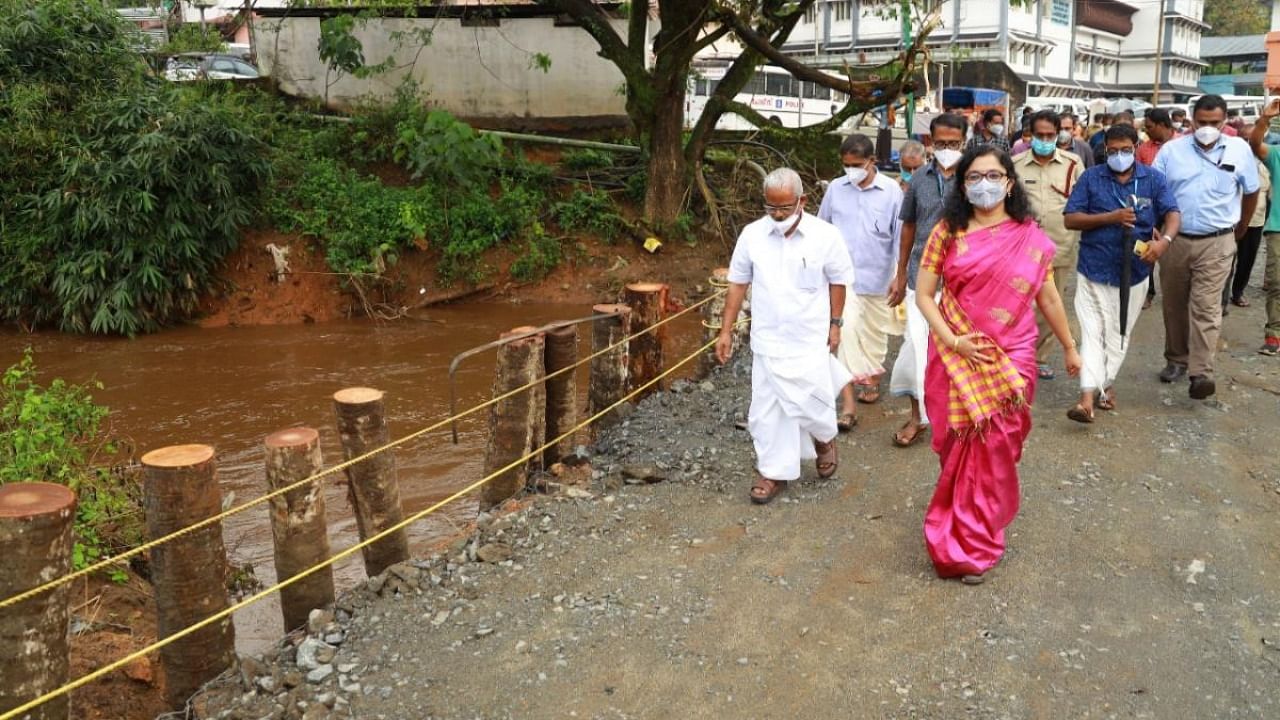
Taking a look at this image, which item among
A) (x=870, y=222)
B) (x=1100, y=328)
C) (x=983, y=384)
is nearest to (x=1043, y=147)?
(x=1100, y=328)

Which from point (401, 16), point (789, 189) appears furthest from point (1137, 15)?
point (789, 189)

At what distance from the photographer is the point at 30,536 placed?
11.7 ft

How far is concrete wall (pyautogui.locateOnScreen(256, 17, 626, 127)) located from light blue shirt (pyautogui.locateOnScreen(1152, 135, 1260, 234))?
32.7ft

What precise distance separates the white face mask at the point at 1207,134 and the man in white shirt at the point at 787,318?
3.21m

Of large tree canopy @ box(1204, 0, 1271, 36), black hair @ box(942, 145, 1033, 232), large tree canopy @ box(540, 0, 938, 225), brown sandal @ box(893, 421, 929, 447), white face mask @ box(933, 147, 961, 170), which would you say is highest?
large tree canopy @ box(1204, 0, 1271, 36)

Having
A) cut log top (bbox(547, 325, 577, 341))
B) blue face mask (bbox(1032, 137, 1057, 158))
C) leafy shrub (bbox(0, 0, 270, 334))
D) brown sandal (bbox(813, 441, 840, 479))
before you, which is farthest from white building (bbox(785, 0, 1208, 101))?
brown sandal (bbox(813, 441, 840, 479))

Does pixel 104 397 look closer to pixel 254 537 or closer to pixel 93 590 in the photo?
pixel 254 537

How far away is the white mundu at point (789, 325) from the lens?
5.33 m

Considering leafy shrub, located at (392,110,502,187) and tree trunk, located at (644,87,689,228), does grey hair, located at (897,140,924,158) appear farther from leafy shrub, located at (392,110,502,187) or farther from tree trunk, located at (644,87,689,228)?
leafy shrub, located at (392,110,502,187)

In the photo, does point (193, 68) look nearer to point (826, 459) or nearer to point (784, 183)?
point (784, 183)

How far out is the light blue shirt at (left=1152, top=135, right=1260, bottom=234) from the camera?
271 inches

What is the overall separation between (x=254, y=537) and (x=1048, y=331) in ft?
19.0

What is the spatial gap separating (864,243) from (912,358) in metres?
0.89

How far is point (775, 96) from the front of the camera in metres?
24.9
